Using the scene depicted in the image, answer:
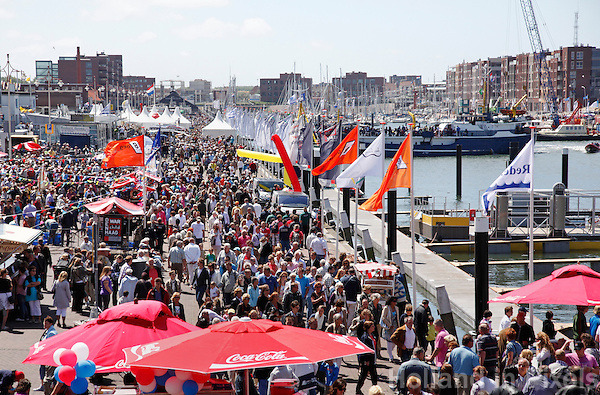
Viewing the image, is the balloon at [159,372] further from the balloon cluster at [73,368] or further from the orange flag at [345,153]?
the orange flag at [345,153]

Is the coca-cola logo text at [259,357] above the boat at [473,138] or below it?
below

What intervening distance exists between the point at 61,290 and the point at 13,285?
1.29 metres

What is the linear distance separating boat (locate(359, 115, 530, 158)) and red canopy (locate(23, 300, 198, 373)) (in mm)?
91984

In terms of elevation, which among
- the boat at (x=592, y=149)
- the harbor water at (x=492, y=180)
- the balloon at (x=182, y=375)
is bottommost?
the harbor water at (x=492, y=180)

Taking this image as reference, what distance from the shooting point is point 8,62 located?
5022 centimetres

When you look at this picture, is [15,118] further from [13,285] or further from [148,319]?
[148,319]

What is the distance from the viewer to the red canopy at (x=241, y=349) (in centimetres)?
704

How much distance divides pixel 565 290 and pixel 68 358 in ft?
24.2

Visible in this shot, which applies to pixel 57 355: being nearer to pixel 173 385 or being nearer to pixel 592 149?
pixel 173 385

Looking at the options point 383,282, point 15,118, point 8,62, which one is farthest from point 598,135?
point 383,282

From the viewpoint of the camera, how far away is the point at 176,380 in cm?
786

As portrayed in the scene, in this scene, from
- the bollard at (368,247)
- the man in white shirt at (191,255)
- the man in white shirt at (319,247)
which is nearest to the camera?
the man in white shirt at (191,255)

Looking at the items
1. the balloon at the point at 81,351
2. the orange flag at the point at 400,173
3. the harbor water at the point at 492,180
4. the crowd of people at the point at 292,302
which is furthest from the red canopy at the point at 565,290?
the harbor water at the point at 492,180

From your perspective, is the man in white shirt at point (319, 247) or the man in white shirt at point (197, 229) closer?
the man in white shirt at point (319, 247)
